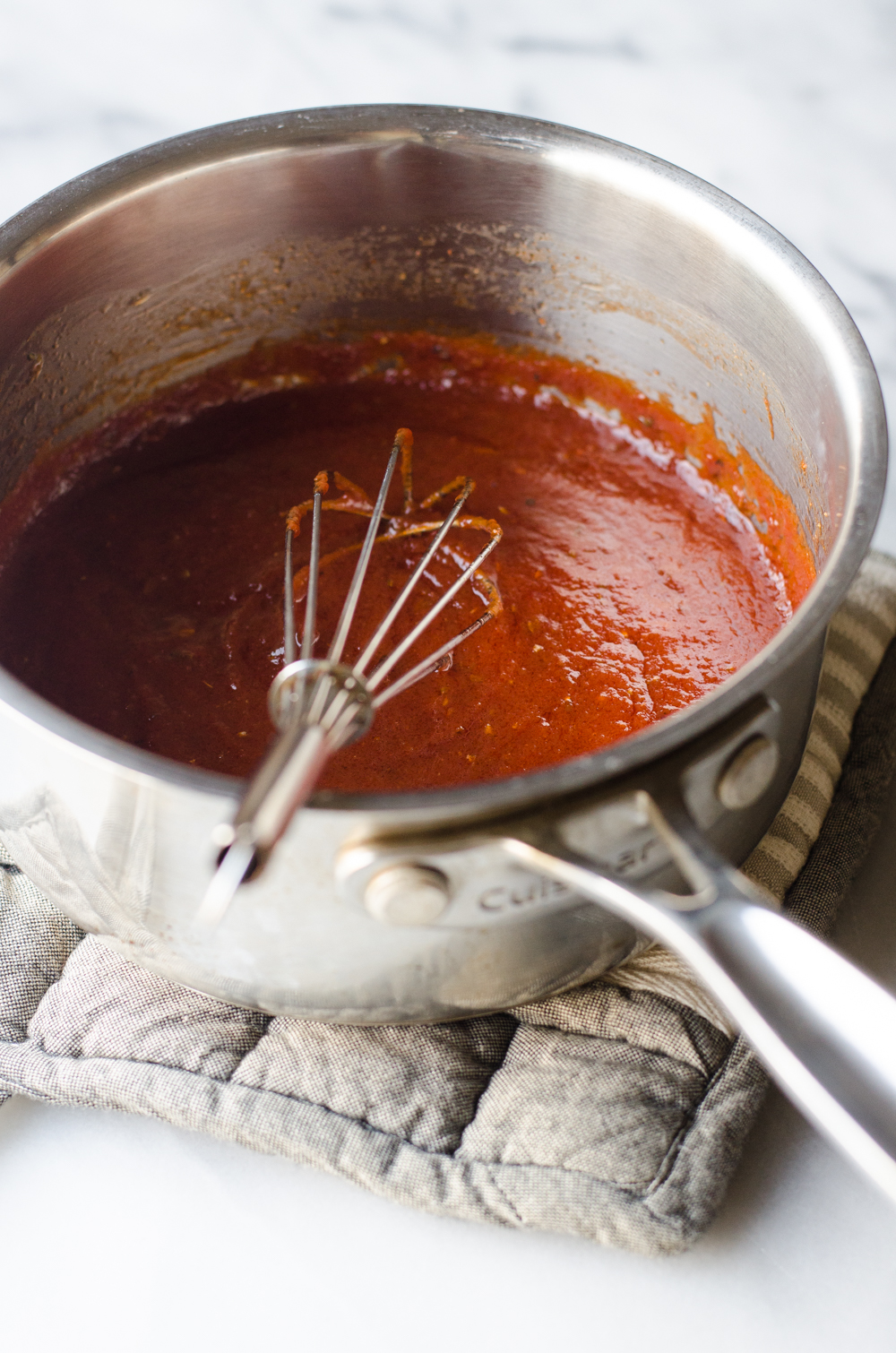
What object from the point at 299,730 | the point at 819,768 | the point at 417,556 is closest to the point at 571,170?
the point at 417,556

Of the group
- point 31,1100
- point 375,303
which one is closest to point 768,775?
point 31,1100

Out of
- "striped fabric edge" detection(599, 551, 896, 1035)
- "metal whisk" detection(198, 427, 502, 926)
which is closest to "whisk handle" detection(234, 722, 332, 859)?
"metal whisk" detection(198, 427, 502, 926)

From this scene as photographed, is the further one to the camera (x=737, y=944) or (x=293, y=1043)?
(x=293, y=1043)

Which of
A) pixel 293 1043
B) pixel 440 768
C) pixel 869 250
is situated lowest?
pixel 293 1043

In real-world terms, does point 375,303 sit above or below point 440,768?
above

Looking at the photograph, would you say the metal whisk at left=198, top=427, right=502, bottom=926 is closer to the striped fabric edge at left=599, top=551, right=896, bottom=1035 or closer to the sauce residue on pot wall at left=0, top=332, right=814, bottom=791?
the sauce residue on pot wall at left=0, top=332, right=814, bottom=791

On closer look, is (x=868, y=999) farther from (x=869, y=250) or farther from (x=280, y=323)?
(x=869, y=250)

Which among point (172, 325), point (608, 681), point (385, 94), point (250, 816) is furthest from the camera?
point (385, 94)
